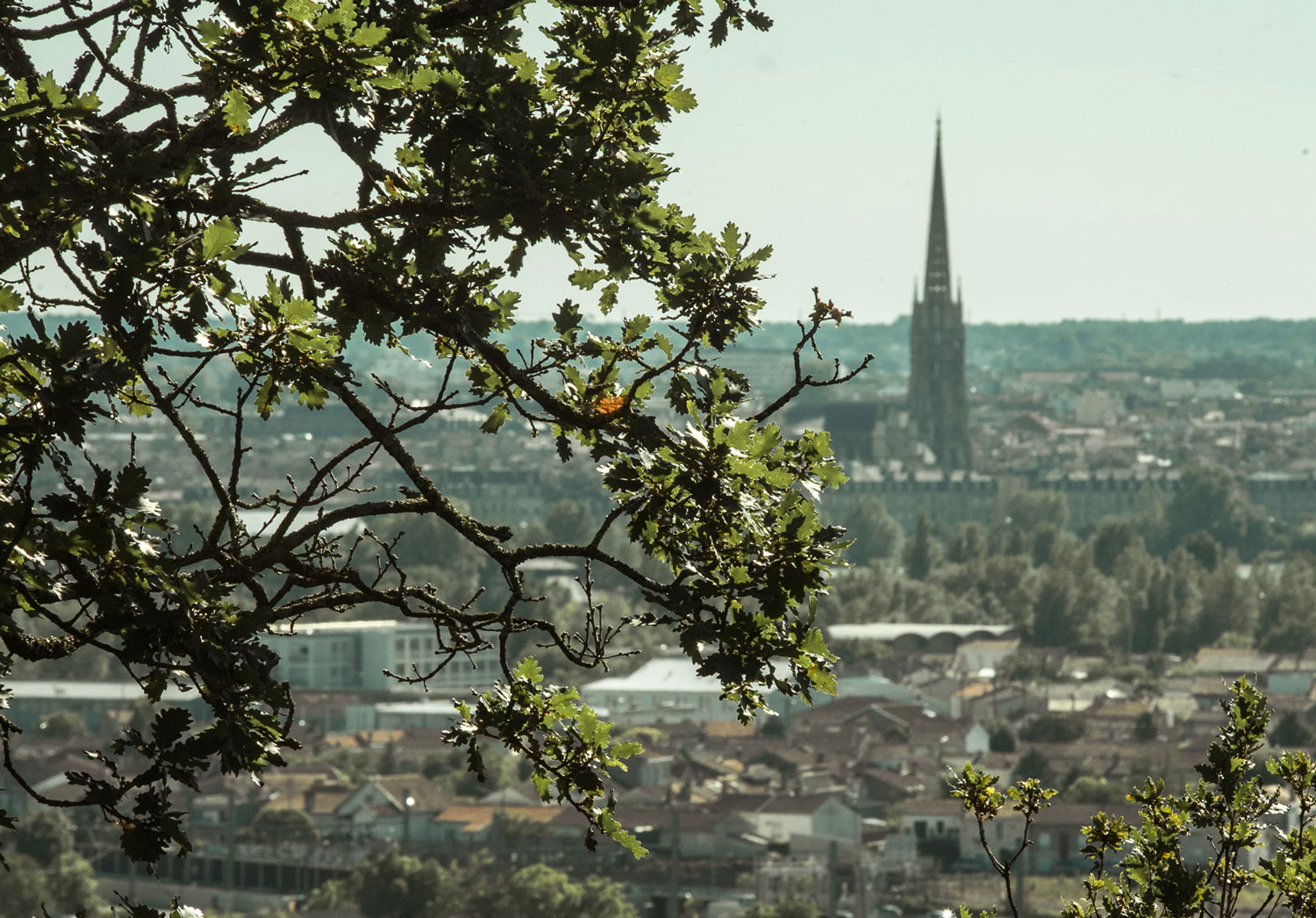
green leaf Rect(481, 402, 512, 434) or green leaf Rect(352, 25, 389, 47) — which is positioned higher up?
green leaf Rect(352, 25, 389, 47)

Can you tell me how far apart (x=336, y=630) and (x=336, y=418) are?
71.2 m

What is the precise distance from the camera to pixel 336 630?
206 feet

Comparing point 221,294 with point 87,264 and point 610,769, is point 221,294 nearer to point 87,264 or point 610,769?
point 87,264

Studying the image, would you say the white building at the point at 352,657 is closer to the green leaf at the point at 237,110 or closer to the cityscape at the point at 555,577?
the cityscape at the point at 555,577

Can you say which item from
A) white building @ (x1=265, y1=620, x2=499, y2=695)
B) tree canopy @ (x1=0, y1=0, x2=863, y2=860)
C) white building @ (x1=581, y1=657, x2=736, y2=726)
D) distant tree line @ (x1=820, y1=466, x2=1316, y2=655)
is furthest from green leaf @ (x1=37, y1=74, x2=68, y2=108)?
white building @ (x1=265, y1=620, x2=499, y2=695)

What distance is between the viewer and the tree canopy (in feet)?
8.65

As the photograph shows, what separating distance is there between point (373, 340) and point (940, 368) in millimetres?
105511

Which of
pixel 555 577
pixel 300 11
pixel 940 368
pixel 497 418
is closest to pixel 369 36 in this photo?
pixel 300 11

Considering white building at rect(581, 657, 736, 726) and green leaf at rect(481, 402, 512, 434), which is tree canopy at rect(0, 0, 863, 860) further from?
white building at rect(581, 657, 736, 726)

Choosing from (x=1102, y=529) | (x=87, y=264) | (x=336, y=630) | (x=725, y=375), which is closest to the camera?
(x=87, y=264)

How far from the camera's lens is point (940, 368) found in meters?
108

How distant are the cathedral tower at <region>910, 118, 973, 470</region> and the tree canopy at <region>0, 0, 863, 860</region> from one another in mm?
104836

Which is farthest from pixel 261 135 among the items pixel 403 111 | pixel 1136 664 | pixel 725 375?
pixel 1136 664

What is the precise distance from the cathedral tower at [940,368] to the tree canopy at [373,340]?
10484 centimetres
